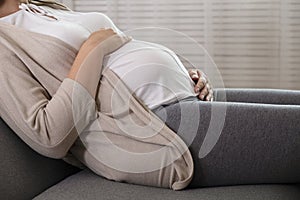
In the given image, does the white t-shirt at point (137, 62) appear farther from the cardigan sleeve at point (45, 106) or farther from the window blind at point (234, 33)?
the window blind at point (234, 33)

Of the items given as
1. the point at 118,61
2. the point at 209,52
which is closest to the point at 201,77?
the point at 118,61

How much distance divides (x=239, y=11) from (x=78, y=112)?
1.41 metres

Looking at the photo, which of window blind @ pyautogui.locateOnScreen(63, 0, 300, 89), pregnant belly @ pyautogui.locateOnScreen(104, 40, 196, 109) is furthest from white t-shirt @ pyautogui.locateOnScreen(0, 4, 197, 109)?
window blind @ pyautogui.locateOnScreen(63, 0, 300, 89)

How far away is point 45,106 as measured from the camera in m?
1.33

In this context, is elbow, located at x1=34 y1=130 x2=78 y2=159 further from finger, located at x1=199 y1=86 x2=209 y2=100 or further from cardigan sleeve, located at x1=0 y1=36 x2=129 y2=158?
finger, located at x1=199 y1=86 x2=209 y2=100

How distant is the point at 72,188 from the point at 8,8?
1.88ft

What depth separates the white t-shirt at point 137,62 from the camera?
1420 mm

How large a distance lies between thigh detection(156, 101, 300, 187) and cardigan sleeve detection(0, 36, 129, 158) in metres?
0.22

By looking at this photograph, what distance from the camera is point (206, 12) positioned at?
257cm

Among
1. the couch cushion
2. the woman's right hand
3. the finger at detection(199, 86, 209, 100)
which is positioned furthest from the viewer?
the finger at detection(199, 86, 209, 100)

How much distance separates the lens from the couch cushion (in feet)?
4.13

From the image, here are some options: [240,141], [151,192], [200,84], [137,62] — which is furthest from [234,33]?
[151,192]

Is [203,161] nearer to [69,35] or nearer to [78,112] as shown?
[78,112]

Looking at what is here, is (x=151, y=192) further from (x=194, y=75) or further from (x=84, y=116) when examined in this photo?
(x=194, y=75)
